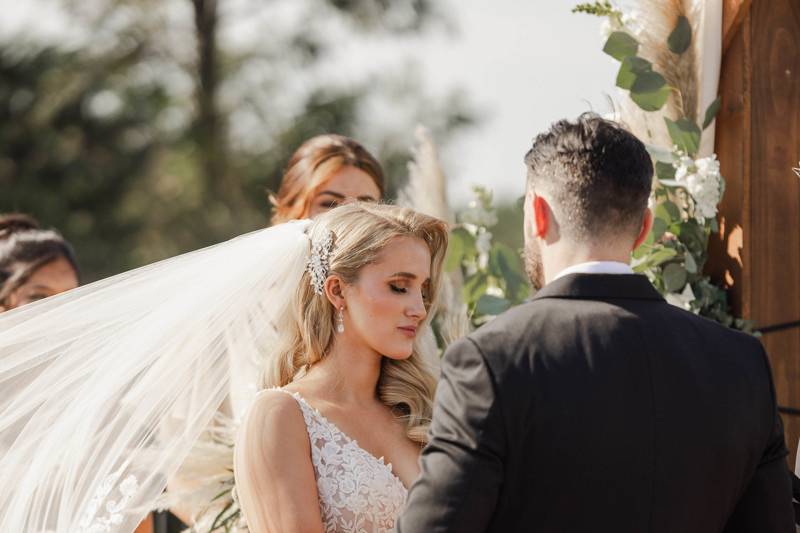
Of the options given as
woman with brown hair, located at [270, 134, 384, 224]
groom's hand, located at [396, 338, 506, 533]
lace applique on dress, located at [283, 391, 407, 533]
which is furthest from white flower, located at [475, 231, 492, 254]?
groom's hand, located at [396, 338, 506, 533]

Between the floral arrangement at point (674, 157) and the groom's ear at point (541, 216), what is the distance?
1.28 metres

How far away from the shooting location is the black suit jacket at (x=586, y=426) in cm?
222

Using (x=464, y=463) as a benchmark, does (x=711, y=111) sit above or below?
above

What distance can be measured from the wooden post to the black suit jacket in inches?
50.0

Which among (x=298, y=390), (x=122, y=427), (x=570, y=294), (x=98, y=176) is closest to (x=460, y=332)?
(x=298, y=390)

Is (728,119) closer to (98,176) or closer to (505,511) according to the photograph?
(505,511)

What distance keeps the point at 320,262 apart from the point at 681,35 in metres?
1.48

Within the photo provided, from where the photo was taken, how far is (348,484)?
3.04 m

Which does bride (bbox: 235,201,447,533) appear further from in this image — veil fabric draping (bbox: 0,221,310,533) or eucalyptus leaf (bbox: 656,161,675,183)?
eucalyptus leaf (bbox: 656,161,675,183)

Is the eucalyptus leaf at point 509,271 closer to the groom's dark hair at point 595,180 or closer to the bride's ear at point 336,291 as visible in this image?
the bride's ear at point 336,291

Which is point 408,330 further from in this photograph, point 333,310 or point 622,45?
point 622,45

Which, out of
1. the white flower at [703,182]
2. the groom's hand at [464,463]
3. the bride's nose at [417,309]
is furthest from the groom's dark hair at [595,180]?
the white flower at [703,182]

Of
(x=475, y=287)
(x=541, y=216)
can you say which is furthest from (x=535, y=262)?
(x=475, y=287)

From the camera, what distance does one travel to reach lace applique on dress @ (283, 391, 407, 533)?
9.87 ft
